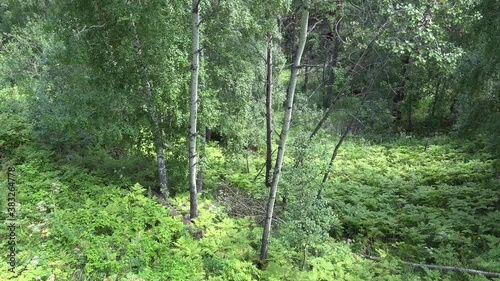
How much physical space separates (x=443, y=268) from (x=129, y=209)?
20.7 ft

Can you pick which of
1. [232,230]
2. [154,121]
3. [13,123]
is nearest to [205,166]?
[154,121]

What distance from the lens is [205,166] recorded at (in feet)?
27.6

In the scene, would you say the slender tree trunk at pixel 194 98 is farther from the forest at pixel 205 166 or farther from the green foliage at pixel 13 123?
the green foliage at pixel 13 123

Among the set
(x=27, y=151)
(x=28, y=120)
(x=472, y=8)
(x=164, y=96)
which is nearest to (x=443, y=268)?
(x=472, y=8)

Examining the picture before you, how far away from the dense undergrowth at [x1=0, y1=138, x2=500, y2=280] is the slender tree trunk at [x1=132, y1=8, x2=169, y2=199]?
1.75ft

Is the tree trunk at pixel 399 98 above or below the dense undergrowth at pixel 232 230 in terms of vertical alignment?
above

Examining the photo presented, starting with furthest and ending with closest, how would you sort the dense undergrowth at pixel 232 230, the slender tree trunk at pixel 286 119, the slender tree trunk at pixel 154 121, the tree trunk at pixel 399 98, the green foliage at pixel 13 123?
the tree trunk at pixel 399 98 → the green foliage at pixel 13 123 → the slender tree trunk at pixel 154 121 → the dense undergrowth at pixel 232 230 → the slender tree trunk at pixel 286 119

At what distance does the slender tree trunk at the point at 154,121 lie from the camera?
7.30 meters

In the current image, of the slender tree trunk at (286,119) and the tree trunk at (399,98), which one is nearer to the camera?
the slender tree trunk at (286,119)

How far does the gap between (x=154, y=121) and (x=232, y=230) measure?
9.69 ft

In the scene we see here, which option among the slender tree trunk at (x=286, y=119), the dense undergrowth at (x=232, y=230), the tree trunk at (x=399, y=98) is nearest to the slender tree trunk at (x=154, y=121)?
the dense undergrowth at (x=232, y=230)

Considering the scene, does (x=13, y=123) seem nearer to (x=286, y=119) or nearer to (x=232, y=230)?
(x=232, y=230)

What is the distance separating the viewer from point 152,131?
7961 millimetres

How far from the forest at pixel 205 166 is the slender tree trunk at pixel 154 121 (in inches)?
1.3
